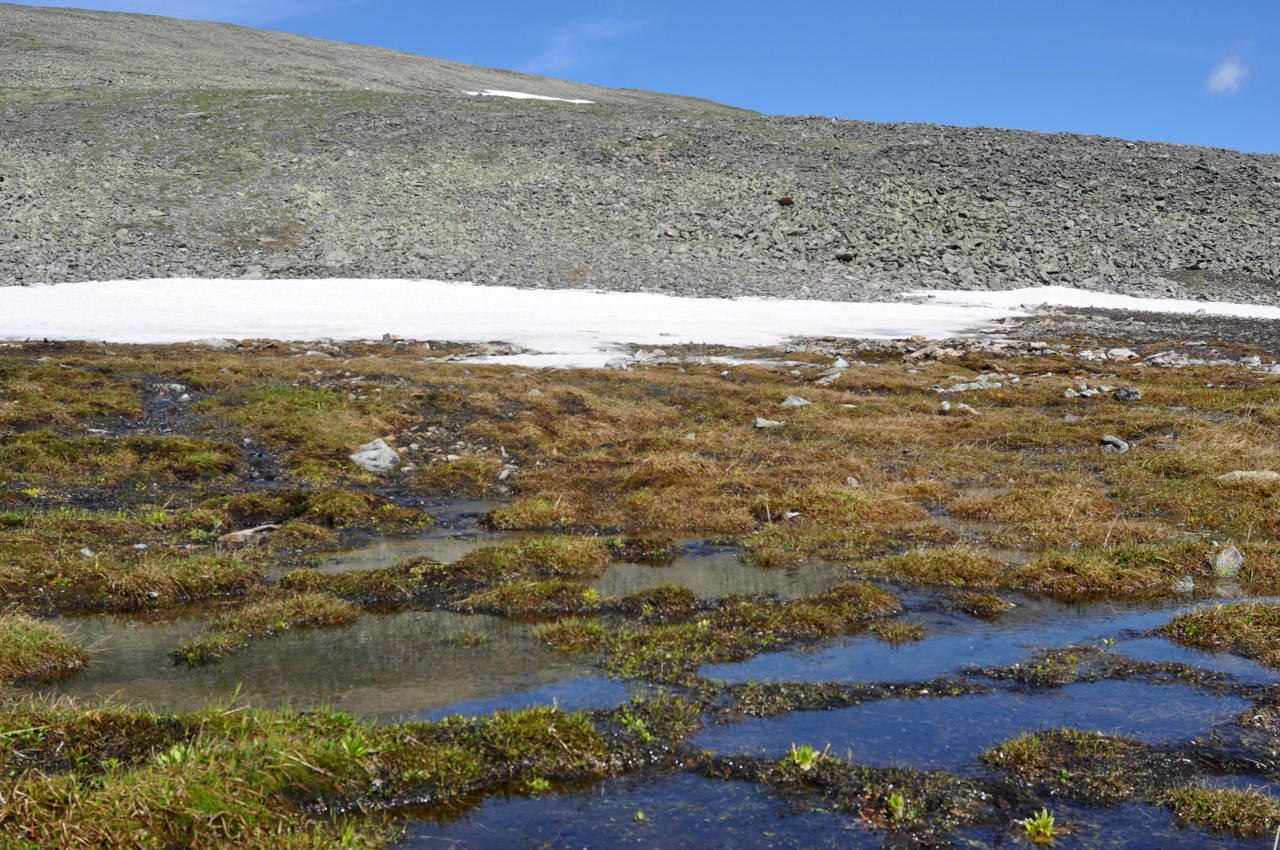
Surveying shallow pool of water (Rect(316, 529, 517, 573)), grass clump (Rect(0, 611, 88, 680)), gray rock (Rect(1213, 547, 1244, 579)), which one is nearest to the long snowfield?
shallow pool of water (Rect(316, 529, 517, 573))

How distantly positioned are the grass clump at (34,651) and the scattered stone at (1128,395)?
28774mm

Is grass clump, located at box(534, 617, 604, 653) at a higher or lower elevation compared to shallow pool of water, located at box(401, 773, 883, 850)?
higher

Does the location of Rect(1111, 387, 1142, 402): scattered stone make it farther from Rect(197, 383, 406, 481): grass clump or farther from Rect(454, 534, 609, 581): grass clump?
Rect(197, 383, 406, 481): grass clump

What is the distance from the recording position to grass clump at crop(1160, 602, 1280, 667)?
34.6ft

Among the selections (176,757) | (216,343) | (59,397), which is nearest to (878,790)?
(176,757)

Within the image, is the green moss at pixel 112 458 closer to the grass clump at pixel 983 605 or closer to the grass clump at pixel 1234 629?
the grass clump at pixel 983 605

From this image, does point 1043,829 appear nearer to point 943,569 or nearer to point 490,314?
point 943,569

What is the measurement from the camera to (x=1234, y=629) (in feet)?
35.8

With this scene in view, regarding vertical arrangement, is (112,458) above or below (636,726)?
above

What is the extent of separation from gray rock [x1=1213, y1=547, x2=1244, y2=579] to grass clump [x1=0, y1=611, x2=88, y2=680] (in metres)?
14.9

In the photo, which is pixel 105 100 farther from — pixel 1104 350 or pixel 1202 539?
pixel 1202 539

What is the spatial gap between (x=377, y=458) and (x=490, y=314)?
31.0 meters

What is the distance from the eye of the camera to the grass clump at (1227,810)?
6887 millimetres

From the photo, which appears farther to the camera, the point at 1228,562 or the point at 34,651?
the point at 1228,562
